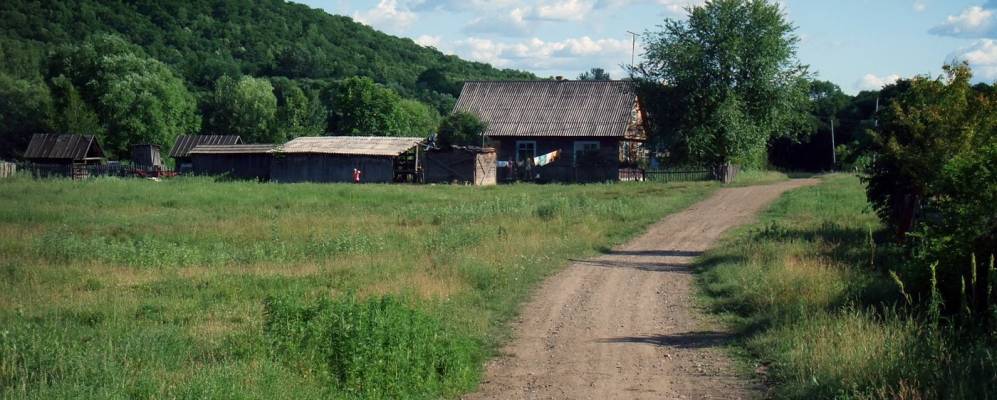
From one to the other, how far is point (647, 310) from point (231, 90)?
250 feet

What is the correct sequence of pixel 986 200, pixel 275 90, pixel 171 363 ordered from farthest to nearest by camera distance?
pixel 275 90
pixel 986 200
pixel 171 363

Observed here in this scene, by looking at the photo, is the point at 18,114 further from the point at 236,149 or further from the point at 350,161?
the point at 350,161

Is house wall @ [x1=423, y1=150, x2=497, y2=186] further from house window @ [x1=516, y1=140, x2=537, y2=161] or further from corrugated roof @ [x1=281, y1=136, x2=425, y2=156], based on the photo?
house window @ [x1=516, y1=140, x2=537, y2=161]

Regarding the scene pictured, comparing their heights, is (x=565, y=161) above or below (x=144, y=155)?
below

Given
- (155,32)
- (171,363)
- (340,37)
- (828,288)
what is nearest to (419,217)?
(828,288)

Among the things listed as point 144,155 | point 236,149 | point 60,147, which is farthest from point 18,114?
point 236,149

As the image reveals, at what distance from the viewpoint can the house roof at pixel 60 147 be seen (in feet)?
195

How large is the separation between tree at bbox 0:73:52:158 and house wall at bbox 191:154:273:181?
2283 centimetres

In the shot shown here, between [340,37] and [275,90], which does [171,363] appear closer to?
[275,90]

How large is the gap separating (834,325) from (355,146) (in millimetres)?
42327

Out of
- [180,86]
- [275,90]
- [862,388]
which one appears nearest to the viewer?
[862,388]

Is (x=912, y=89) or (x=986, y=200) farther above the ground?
(x=912, y=89)

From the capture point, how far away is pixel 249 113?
8231 centimetres

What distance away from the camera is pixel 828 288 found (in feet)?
43.5
